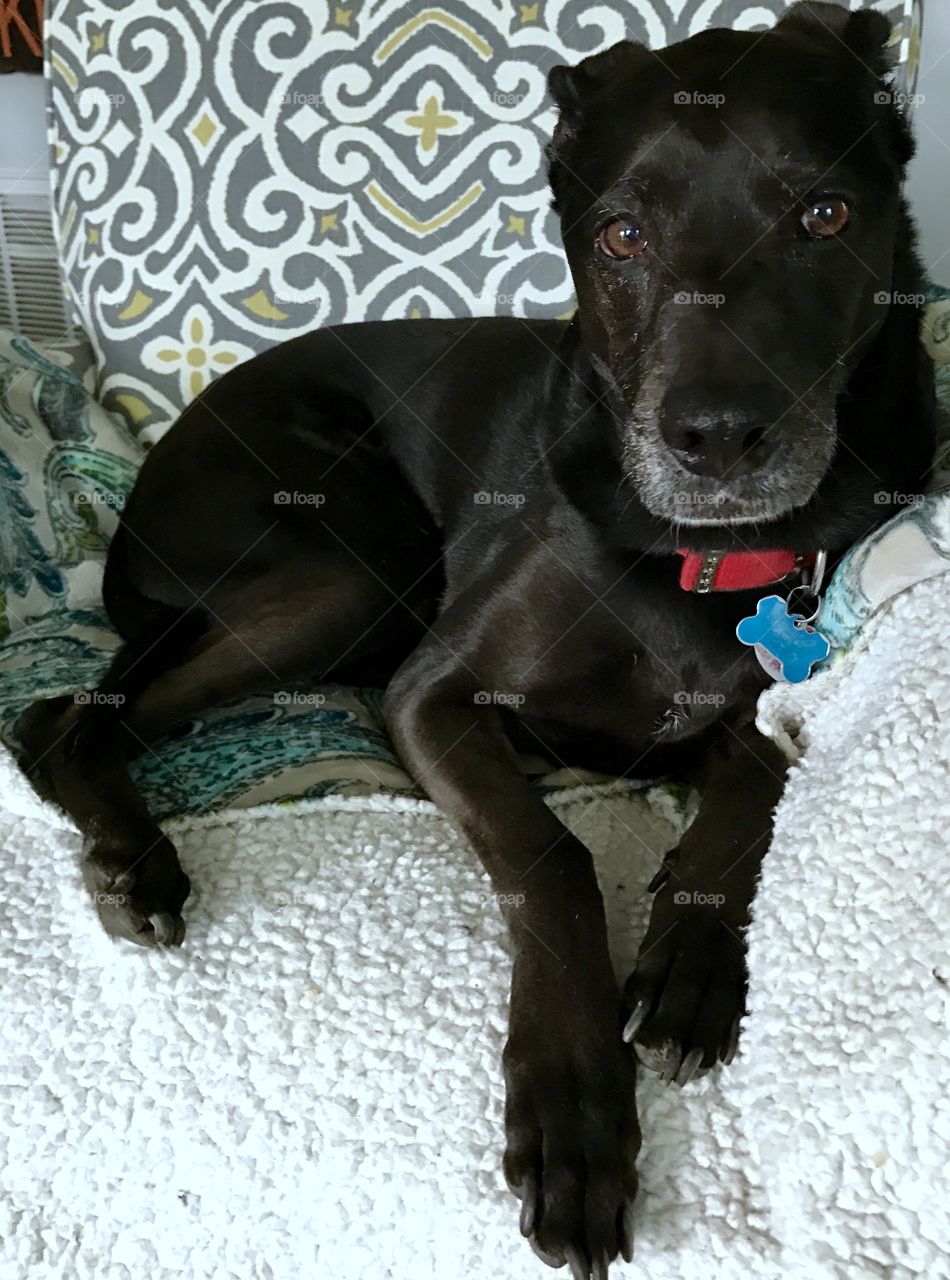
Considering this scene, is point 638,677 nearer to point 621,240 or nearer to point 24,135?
point 621,240

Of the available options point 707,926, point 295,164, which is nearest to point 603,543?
point 707,926

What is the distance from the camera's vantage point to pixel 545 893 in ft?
3.49

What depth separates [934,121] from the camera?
2.10 meters

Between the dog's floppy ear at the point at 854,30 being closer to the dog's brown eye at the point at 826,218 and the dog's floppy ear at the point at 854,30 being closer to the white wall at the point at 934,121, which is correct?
the dog's brown eye at the point at 826,218

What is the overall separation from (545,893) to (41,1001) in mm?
476

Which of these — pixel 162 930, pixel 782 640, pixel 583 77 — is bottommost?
pixel 162 930

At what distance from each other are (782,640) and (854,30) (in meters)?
0.70

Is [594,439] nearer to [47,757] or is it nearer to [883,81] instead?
[883,81]

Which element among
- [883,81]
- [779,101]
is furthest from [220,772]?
[883,81]

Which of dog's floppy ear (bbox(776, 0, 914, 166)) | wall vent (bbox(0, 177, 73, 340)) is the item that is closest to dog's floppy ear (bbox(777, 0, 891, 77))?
dog's floppy ear (bbox(776, 0, 914, 166))

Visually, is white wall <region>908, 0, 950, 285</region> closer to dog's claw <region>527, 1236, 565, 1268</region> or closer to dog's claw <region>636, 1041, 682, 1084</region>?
dog's claw <region>636, 1041, 682, 1084</region>

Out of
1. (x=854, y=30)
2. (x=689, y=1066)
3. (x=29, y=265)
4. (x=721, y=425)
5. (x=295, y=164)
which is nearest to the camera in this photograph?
(x=689, y=1066)

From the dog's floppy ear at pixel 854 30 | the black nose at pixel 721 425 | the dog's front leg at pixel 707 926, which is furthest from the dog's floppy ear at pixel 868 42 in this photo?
the dog's front leg at pixel 707 926

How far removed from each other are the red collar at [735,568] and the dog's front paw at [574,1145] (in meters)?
0.55
